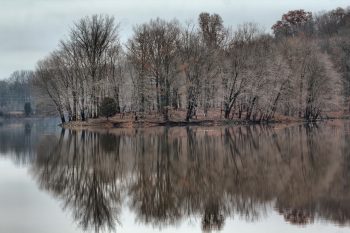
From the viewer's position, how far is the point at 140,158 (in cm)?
2698

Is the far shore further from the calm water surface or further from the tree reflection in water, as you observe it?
the calm water surface

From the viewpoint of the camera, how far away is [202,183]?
18453mm

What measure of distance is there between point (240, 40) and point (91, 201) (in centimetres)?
5778

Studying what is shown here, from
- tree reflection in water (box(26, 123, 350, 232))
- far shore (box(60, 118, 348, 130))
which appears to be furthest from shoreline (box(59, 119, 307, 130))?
tree reflection in water (box(26, 123, 350, 232))

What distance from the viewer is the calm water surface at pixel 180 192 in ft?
42.2

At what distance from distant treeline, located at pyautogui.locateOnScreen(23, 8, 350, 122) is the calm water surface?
A: 122 feet

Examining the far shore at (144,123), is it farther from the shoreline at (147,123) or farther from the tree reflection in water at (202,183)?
the tree reflection in water at (202,183)

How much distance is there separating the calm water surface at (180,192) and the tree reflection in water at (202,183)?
0.03 meters

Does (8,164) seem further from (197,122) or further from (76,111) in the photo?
(76,111)

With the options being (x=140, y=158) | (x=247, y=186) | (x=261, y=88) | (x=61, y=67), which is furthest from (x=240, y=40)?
(x=247, y=186)

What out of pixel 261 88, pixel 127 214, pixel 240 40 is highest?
pixel 240 40

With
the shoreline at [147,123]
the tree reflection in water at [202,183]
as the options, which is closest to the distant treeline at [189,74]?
the shoreline at [147,123]

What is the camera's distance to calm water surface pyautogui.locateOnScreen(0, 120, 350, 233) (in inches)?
507

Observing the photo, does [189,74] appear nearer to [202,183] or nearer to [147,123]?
[147,123]
